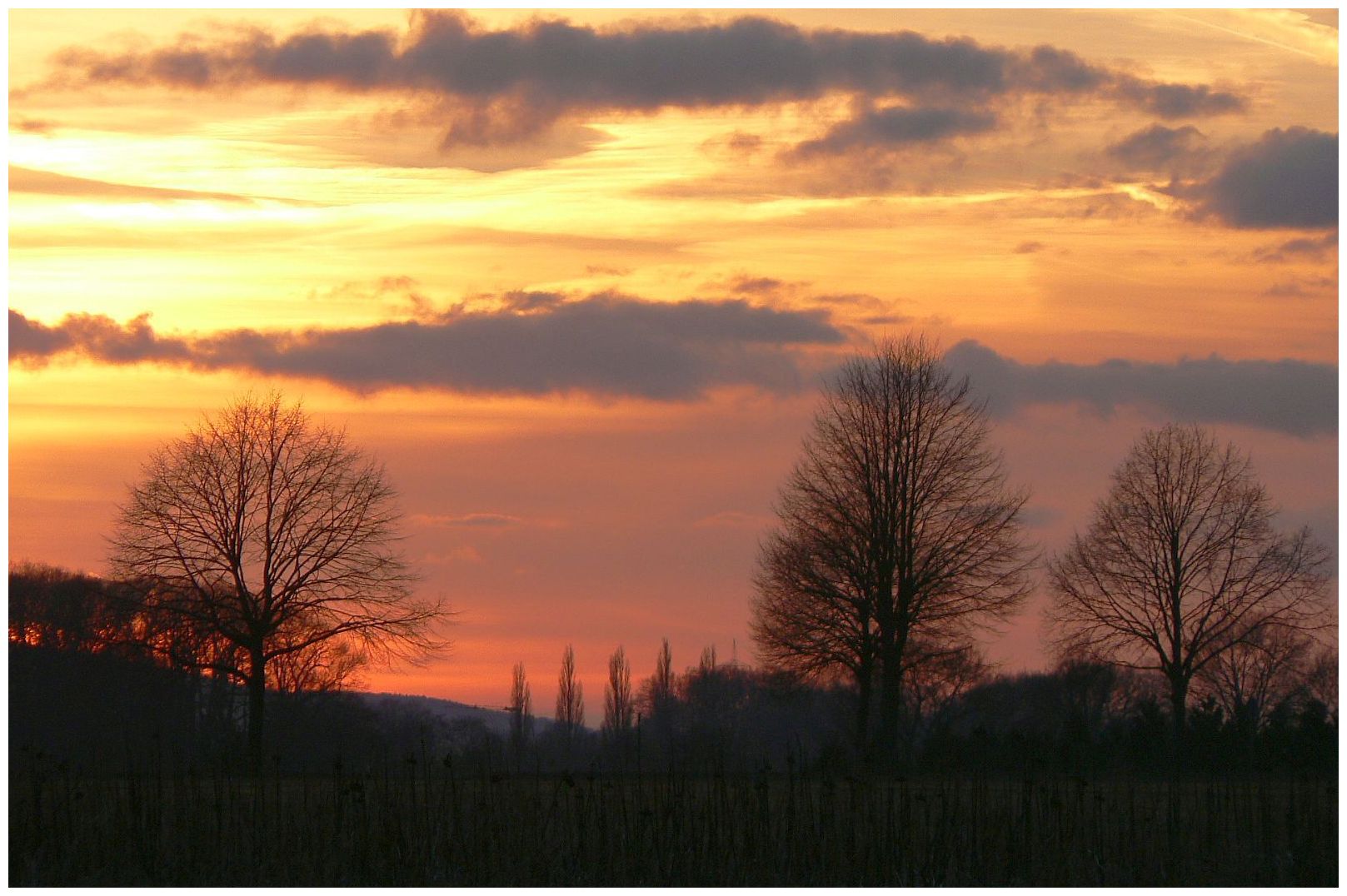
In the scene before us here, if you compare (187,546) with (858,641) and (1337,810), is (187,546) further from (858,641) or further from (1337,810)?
(1337,810)

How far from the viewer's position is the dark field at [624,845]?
11758 mm

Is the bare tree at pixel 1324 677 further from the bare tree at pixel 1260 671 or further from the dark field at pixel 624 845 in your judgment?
the dark field at pixel 624 845

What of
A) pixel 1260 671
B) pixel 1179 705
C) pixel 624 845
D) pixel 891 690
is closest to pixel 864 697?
pixel 891 690

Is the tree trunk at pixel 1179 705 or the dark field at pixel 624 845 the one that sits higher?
the dark field at pixel 624 845

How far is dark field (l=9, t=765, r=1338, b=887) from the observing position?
38.6 ft

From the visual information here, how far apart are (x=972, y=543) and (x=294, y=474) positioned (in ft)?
59.6

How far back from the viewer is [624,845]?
1186 centimetres

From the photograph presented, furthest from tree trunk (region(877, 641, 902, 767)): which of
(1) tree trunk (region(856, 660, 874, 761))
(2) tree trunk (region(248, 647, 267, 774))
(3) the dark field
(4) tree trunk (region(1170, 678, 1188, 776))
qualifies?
(3) the dark field

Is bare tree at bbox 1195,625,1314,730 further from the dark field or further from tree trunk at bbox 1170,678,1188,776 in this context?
the dark field

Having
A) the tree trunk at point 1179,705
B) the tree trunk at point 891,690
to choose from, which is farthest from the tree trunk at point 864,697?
the tree trunk at point 1179,705

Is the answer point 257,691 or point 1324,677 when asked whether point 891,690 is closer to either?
point 257,691

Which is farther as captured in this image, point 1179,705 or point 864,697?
point 1179,705

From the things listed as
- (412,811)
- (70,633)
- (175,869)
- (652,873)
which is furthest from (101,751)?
(70,633)

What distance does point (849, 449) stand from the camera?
40.7m
